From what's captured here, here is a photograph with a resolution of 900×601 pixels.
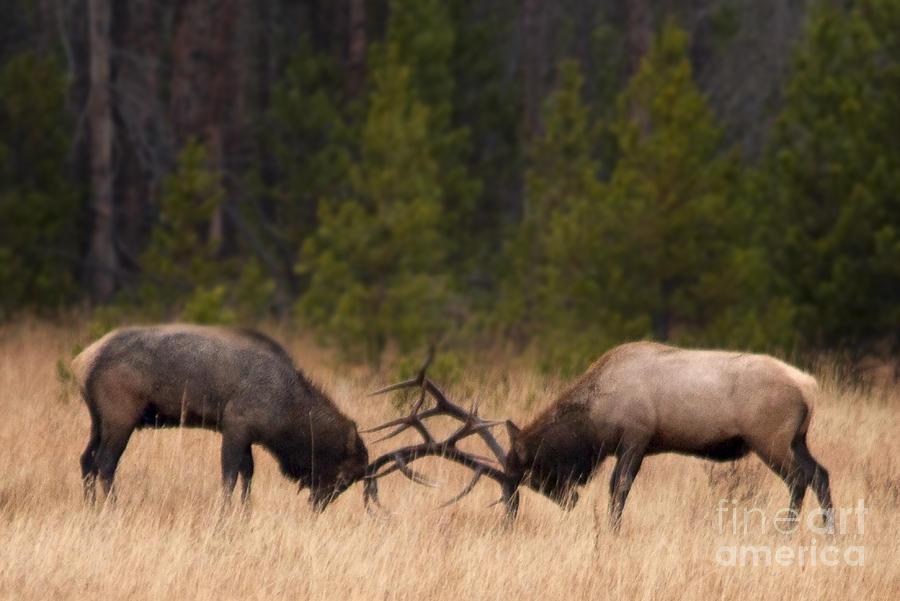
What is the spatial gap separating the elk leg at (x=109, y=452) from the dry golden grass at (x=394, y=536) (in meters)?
0.21

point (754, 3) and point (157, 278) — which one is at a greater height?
point (754, 3)

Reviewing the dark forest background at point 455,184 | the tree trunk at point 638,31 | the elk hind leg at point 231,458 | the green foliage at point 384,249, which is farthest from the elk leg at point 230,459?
the tree trunk at point 638,31

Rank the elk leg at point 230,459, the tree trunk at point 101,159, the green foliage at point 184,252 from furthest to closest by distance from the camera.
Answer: the tree trunk at point 101,159 → the green foliage at point 184,252 → the elk leg at point 230,459

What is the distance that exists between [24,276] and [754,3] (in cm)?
1954

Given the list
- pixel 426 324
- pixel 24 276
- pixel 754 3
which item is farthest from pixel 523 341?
pixel 754 3

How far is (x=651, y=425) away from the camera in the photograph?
7594mm

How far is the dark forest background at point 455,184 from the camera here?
14.0 m

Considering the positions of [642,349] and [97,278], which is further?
[97,278]

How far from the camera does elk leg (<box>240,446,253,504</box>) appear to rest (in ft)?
25.4

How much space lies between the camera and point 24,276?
17453mm

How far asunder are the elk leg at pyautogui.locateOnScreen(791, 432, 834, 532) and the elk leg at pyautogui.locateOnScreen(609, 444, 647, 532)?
87 cm

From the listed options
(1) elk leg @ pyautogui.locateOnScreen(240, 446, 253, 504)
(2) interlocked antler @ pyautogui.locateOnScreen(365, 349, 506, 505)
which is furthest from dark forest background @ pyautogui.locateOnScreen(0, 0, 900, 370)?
(2) interlocked antler @ pyautogui.locateOnScreen(365, 349, 506, 505)

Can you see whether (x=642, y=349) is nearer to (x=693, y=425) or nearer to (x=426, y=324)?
(x=693, y=425)

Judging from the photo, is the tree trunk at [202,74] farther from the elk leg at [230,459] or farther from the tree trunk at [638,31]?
the elk leg at [230,459]
